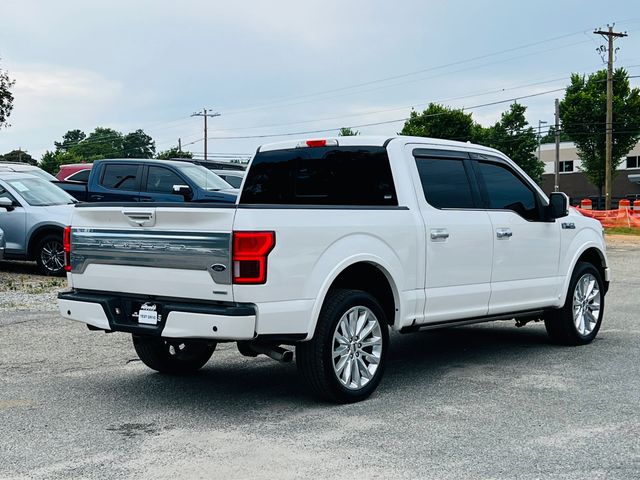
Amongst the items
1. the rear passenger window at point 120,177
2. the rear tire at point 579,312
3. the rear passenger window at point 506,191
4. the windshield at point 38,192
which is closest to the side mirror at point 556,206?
the rear passenger window at point 506,191

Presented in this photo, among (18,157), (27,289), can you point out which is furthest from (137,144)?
(27,289)

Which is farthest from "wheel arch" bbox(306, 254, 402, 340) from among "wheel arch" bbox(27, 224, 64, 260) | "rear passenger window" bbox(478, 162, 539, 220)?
"wheel arch" bbox(27, 224, 64, 260)

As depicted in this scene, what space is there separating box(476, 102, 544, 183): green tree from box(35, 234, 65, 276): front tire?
2656 inches

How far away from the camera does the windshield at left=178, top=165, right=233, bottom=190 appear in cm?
1666

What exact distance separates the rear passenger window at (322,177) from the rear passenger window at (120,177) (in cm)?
950

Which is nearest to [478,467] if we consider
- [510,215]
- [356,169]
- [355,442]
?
[355,442]

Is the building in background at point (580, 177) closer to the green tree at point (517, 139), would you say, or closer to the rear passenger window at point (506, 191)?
the green tree at point (517, 139)

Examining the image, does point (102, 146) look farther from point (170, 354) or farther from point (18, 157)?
point (170, 354)

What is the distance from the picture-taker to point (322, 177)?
737cm

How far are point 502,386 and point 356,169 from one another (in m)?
2.11

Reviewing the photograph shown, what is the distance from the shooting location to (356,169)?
7121 mm

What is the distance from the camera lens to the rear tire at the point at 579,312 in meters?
8.63

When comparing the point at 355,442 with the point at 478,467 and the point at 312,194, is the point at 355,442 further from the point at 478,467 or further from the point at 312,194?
the point at 312,194

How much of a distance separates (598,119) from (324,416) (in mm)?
64176
